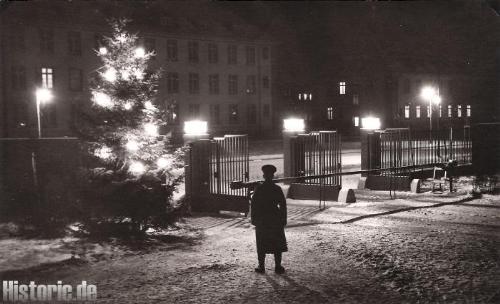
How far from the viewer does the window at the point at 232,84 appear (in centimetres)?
5906

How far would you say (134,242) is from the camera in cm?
1073

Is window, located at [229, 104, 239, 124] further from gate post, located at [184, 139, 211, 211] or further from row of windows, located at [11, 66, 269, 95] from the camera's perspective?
gate post, located at [184, 139, 211, 211]

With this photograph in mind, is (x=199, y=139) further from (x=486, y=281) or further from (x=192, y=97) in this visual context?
(x=192, y=97)

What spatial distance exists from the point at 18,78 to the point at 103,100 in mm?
38571

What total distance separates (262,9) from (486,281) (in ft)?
204

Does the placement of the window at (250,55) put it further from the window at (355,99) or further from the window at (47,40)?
the window at (47,40)

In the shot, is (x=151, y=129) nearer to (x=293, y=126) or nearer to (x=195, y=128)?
(x=195, y=128)

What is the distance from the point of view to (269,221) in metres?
8.38

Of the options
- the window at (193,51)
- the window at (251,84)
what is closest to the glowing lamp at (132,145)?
the window at (193,51)

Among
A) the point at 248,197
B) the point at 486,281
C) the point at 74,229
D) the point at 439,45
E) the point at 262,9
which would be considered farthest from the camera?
the point at 439,45

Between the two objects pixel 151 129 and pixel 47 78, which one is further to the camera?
pixel 47 78

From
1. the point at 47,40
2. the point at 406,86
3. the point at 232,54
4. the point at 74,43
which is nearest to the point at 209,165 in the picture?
the point at 47,40

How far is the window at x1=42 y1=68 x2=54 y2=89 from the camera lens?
47.7 m

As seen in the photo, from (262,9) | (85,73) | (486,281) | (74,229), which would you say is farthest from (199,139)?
(262,9)
